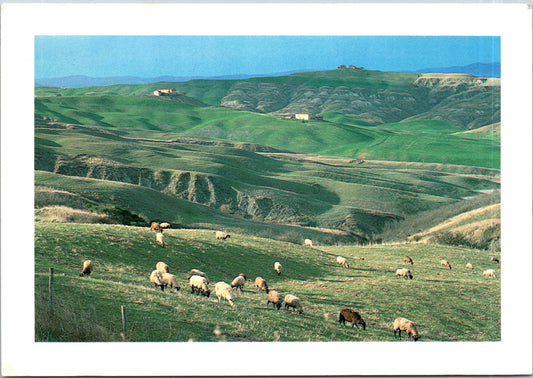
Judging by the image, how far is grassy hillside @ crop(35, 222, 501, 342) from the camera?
973 cm

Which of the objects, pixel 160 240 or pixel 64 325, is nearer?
pixel 64 325

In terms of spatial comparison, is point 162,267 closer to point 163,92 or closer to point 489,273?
point 489,273

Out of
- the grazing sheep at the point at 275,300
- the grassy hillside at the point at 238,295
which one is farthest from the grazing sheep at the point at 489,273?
the grazing sheep at the point at 275,300

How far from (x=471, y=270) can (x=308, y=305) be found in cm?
868

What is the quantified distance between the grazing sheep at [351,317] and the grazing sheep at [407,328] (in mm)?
721

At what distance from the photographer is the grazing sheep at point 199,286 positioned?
1161cm

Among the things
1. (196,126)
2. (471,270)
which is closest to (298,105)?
(196,126)

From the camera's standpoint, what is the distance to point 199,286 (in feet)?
38.3

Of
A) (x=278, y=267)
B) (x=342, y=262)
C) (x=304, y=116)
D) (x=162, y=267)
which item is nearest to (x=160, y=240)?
(x=162, y=267)

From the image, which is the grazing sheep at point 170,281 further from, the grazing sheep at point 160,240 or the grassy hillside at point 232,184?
the grassy hillside at point 232,184

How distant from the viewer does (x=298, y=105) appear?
3521 inches

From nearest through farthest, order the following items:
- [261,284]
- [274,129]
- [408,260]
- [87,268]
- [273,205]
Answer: [87,268] → [261,284] → [408,260] → [273,205] → [274,129]

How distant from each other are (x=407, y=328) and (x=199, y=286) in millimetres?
4663

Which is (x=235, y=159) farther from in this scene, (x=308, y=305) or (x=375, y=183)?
(x=308, y=305)
